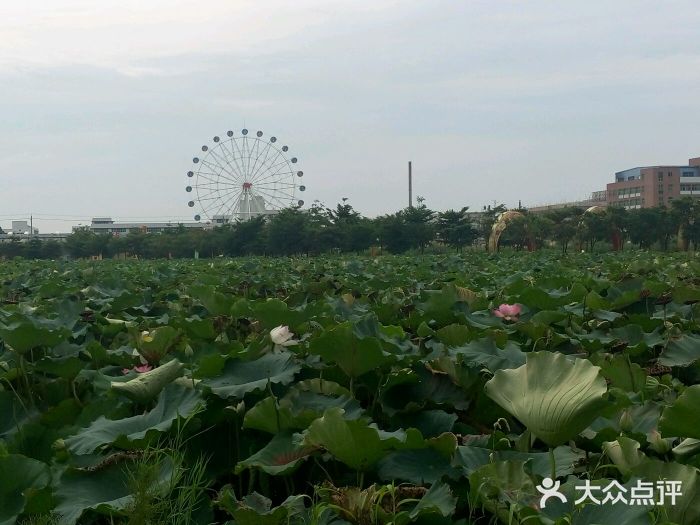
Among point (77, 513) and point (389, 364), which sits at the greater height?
point (389, 364)

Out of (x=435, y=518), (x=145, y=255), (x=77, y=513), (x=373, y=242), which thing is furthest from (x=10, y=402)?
(x=145, y=255)

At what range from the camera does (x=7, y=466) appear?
1320mm

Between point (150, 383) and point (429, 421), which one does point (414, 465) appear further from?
point (150, 383)

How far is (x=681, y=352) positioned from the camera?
2.05m

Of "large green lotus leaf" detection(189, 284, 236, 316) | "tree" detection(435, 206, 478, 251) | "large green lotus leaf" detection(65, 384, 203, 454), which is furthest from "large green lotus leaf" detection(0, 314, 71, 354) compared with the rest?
"tree" detection(435, 206, 478, 251)

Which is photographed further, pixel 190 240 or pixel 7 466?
pixel 190 240

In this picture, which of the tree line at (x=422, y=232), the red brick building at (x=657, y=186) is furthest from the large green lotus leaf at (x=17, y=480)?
the red brick building at (x=657, y=186)

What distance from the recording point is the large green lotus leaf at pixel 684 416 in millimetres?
1254

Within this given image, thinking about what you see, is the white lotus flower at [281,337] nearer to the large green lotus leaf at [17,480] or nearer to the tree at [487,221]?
the large green lotus leaf at [17,480]

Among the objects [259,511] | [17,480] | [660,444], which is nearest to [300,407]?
[259,511]

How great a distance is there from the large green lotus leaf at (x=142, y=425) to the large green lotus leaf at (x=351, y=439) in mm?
289

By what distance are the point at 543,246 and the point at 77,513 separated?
4542cm

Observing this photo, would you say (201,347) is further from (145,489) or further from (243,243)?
(243,243)

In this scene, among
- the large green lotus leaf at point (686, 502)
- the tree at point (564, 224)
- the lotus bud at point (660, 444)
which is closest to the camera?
the large green lotus leaf at point (686, 502)
